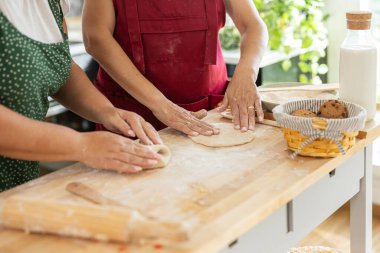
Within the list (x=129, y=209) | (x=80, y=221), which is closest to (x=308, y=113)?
(x=129, y=209)

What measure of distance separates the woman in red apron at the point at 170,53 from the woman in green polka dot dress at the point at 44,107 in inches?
7.1

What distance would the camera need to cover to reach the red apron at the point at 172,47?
6.09ft

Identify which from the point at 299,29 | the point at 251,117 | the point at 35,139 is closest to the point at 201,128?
the point at 251,117

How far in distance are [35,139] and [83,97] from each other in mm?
382

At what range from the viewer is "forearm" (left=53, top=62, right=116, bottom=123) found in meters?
1.60

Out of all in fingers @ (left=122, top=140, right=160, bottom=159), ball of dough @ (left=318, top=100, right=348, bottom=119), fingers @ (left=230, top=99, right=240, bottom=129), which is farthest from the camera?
fingers @ (left=230, top=99, right=240, bottom=129)

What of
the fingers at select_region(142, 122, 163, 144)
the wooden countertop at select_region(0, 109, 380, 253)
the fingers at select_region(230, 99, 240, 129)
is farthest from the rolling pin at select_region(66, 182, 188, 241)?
the fingers at select_region(230, 99, 240, 129)

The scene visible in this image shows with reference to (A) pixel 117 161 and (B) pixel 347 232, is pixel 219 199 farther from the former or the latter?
(B) pixel 347 232

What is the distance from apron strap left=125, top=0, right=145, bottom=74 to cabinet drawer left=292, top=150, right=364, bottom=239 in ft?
2.36

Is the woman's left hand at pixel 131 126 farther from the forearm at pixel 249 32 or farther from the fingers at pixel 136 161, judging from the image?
the forearm at pixel 249 32

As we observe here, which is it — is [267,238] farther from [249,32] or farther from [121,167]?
[249,32]

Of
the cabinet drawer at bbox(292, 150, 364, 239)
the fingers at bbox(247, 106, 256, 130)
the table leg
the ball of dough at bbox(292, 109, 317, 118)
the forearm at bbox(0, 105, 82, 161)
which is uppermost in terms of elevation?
the forearm at bbox(0, 105, 82, 161)

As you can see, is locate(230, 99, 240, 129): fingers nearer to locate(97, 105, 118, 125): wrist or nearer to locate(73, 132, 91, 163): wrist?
locate(97, 105, 118, 125): wrist

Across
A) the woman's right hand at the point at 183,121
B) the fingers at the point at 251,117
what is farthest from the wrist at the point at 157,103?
the fingers at the point at 251,117
